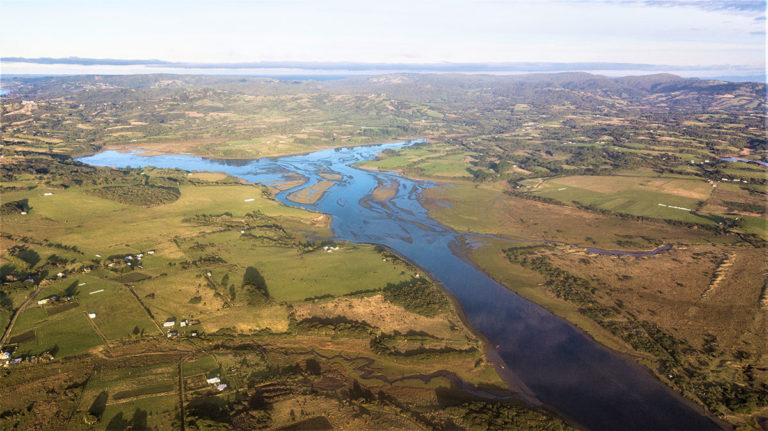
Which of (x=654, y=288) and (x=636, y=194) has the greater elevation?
(x=636, y=194)

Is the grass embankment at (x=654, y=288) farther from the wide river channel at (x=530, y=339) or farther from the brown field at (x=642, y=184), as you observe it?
the brown field at (x=642, y=184)

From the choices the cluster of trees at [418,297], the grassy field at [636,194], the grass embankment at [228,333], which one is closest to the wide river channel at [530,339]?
the cluster of trees at [418,297]

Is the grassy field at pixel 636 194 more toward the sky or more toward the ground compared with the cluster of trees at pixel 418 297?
more toward the sky

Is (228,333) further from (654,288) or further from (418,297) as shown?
(654,288)

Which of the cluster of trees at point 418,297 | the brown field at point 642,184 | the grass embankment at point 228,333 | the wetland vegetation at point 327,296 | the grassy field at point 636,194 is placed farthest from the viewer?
the brown field at point 642,184

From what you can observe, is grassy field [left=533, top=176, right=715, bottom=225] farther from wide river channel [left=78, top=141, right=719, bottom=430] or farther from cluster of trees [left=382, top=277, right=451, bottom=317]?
cluster of trees [left=382, top=277, right=451, bottom=317]

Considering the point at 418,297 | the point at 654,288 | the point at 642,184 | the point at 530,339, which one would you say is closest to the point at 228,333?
the point at 418,297

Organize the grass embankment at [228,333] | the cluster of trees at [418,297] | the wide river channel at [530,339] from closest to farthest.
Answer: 1. the grass embankment at [228,333]
2. the wide river channel at [530,339]
3. the cluster of trees at [418,297]

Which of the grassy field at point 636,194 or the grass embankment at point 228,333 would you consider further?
the grassy field at point 636,194

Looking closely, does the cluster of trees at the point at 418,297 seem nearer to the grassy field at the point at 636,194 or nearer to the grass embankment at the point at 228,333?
the grass embankment at the point at 228,333
